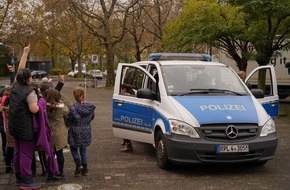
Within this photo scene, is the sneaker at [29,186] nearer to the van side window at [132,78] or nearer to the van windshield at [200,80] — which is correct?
the van windshield at [200,80]

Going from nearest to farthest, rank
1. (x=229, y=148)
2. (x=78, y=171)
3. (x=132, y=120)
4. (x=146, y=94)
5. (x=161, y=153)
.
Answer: (x=229, y=148), (x=78, y=171), (x=161, y=153), (x=146, y=94), (x=132, y=120)

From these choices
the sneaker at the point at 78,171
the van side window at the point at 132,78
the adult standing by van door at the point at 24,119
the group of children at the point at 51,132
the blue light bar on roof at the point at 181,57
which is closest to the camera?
the adult standing by van door at the point at 24,119

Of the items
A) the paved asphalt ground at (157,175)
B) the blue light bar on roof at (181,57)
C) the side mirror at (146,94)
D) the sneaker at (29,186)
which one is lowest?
the paved asphalt ground at (157,175)

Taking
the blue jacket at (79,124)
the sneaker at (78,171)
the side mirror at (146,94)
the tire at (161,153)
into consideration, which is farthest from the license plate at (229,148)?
the sneaker at (78,171)

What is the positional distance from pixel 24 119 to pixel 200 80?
10.9 feet

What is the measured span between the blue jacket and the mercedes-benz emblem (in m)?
2.09

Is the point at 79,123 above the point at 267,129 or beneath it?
above

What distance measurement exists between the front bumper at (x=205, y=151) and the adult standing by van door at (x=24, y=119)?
2124 mm

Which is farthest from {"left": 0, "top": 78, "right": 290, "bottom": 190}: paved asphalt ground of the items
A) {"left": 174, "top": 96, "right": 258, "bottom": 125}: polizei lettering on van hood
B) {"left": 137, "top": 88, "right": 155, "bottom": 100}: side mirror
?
{"left": 137, "top": 88, "right": 155, "bottom": 100}: side mirror

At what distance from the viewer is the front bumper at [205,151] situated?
690cm

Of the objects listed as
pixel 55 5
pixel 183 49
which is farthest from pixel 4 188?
pixel 55 5

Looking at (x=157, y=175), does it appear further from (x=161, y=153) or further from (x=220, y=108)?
(x=220, y=108)

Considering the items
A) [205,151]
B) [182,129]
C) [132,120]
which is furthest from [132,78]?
[205,151]

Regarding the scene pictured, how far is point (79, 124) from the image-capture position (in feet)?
22.8
